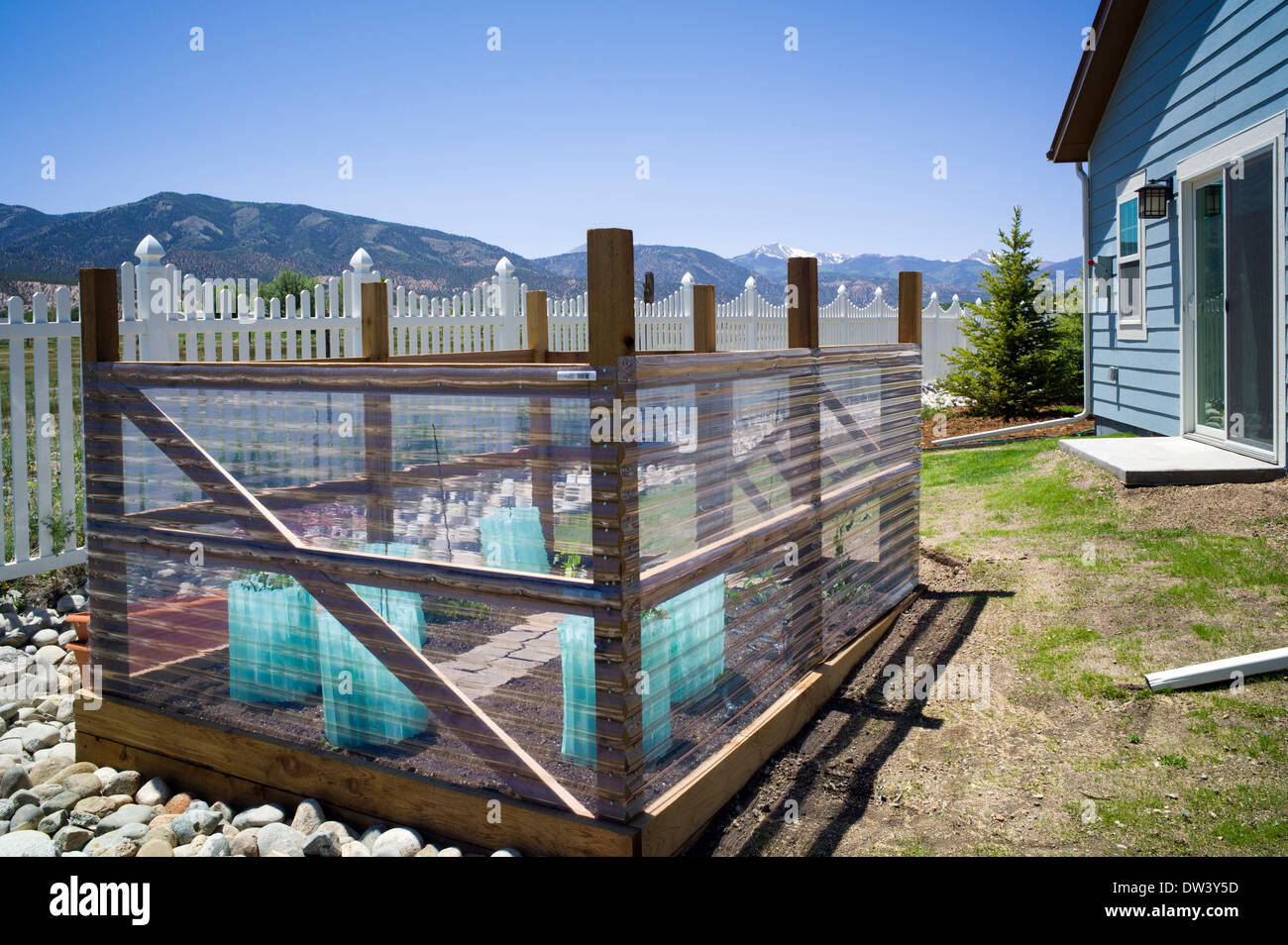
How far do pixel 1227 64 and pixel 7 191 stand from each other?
91144 millimetres

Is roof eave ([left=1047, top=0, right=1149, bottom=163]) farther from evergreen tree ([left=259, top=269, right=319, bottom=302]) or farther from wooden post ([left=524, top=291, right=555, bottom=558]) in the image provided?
evergreen tree ([left=259, top=269, right=319, bottom=302])

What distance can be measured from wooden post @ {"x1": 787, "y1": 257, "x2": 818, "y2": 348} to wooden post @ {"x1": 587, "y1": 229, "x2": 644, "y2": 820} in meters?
1.77

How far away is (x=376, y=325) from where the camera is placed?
4.73 meters

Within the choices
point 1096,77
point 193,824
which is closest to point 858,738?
point 193,824

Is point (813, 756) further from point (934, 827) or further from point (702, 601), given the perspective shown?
point (702, 601)

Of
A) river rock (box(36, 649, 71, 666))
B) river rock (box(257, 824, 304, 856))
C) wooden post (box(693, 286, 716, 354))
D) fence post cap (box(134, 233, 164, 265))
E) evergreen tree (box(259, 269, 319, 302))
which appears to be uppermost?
evergreen tree (box(259, 269, 319, 302))

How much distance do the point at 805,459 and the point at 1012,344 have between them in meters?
11.5

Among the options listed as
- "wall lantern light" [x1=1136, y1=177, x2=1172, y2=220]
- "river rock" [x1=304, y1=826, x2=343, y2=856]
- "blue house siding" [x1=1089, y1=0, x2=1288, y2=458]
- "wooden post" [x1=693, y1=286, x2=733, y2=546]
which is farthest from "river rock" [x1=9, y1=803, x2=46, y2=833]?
"wall lantern light" [x1=1136, y1=177, x2=1172, y2=220]

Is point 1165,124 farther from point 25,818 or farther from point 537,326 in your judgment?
point 25,818

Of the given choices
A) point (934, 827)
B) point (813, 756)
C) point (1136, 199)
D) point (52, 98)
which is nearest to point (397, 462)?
point (813, 756)

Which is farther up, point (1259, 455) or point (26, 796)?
point (1259, 455)

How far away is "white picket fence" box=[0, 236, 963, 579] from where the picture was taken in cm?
633

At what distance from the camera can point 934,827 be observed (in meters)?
3.18

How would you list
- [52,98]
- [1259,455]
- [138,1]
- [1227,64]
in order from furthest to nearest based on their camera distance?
[52,98] → [138,1] → [1227,64] → [1259,455]
